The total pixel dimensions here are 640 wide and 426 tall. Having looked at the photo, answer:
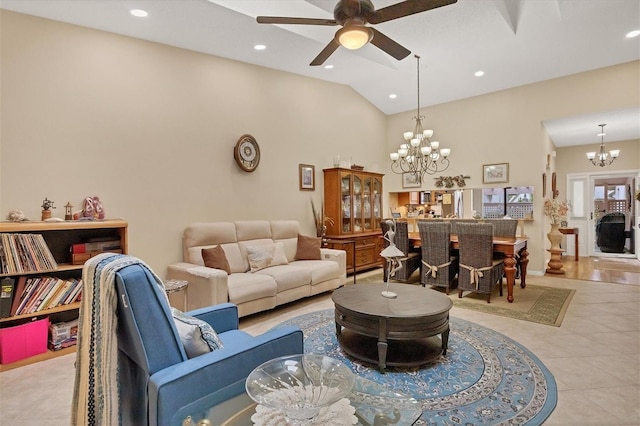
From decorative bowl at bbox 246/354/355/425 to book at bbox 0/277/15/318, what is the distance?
247cm

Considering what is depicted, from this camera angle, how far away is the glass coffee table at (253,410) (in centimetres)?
121

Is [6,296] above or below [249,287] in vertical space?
above

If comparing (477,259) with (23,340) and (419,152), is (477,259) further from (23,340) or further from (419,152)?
(23,340)

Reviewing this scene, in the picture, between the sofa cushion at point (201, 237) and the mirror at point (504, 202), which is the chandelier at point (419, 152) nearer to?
the mirror at point (504, 202)

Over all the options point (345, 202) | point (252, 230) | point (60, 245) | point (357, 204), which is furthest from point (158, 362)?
point (357, 204)

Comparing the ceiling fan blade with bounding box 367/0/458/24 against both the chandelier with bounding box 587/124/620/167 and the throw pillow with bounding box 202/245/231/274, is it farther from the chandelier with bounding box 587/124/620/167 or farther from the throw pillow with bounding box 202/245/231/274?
the chandelier with bounding box 587/124/620/167

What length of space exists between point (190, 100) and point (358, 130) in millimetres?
3525

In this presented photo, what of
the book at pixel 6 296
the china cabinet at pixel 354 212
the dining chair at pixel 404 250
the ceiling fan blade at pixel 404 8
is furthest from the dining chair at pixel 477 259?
the book at pixel 6 296

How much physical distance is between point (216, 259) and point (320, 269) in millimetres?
1342

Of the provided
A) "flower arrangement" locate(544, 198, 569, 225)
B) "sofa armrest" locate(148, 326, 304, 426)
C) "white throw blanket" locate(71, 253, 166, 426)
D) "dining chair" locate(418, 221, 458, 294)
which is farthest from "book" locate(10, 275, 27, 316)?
"flower arrangement" locate(544, 198, 569, 225)

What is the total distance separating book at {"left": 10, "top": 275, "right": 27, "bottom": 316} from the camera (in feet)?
8.46

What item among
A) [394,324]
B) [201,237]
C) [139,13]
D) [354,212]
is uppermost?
[139,13]

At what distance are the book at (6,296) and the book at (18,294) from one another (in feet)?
0.10

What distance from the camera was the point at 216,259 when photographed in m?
3.66
